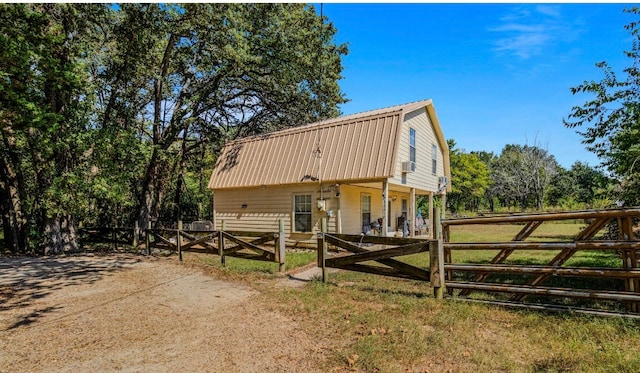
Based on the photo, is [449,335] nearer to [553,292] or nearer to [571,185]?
[553,292]

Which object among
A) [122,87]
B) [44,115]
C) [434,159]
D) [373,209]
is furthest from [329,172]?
[122,87]

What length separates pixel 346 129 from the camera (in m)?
12.5

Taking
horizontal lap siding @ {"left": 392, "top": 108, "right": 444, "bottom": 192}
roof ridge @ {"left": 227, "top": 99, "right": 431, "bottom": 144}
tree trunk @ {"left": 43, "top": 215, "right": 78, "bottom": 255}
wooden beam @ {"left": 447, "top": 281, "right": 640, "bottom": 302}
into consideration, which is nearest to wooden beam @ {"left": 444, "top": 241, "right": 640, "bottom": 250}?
wooden beam @ {"left": 447, "top": 281, "right": 640, "bottom": 302}

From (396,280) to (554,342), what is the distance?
354 cm

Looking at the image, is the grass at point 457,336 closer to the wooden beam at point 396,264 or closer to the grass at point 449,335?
the grass at point 449,335

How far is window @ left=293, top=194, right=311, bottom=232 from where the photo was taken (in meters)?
12.8

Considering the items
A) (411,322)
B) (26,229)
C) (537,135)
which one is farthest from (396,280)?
(537,135)

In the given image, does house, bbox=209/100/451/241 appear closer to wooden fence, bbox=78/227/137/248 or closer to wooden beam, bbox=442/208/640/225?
wooden fence, bbox=78/227/137/248

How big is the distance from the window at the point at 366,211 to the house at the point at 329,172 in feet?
0.14

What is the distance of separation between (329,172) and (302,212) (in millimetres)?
2142

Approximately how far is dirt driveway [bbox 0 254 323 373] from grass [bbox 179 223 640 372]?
440 mm

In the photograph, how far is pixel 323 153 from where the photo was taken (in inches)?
491

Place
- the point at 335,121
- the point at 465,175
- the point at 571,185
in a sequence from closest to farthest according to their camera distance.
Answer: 1. the point at 335,121
2. the point at 465,175
3. the point at 571,185

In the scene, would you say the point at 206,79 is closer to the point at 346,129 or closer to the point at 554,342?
the point at 346,129
